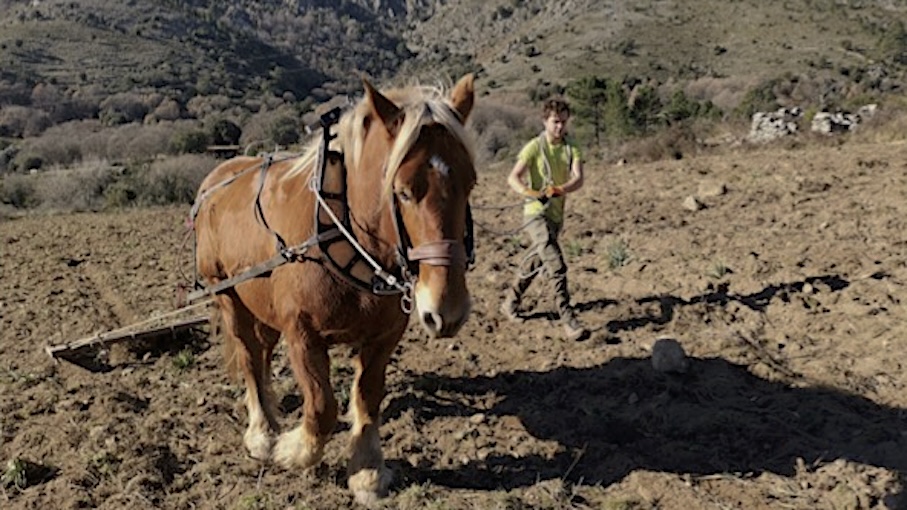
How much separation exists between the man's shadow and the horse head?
5.13ft

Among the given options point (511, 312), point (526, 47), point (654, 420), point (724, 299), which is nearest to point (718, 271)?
point (724, 299)

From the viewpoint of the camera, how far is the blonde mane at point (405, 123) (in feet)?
8.34

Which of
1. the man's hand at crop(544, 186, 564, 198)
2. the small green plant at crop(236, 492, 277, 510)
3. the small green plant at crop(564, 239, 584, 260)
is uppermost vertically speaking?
the man's hand at crop(544, 186, 564, 198)

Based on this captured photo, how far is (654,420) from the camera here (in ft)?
13.5

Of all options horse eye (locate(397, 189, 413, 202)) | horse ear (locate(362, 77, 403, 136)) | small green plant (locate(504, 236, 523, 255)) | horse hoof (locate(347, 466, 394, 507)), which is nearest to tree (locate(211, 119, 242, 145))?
small green plant (locate(504, 236, 523, 255))

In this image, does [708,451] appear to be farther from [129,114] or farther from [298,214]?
[129,114]

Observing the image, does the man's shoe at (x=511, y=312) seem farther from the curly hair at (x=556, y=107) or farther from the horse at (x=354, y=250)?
the horse at (x=354, y=250)

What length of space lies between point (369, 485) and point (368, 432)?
26 centimetres

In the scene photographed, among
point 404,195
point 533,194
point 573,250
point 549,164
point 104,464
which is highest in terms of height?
point 404,195

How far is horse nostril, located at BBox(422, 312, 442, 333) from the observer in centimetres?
248

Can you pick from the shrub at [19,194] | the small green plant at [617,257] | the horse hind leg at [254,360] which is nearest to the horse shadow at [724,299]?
the small green plant at [617,257]

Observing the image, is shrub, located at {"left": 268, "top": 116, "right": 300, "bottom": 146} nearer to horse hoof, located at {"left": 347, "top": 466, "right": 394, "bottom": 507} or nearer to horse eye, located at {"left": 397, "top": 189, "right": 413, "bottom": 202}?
horse hoof, located at {"left": 347, "top": 466, "right": 394, "bottom": 507}

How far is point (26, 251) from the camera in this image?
11.0m

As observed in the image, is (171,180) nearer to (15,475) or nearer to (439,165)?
(15,475)
